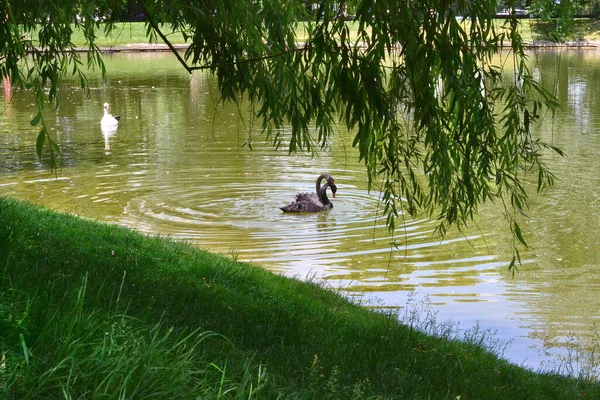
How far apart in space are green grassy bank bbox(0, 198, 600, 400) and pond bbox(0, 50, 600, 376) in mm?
974

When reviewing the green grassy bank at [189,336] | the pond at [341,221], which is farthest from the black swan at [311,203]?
the green grassy bank at [189,336]

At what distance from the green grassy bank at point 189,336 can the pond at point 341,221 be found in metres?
0.97

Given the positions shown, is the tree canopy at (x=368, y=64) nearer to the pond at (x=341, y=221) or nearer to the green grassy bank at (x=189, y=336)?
the pond at (x=341, y=221)

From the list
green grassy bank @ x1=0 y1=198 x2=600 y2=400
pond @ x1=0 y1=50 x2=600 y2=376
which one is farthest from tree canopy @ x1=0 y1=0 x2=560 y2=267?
green grassy bank @ x1=0 y1=198 x2=600 y2=400

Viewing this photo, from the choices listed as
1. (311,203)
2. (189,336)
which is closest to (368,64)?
(189,336)

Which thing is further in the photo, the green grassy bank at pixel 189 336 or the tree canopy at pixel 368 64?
the tree canopy at pixel 368 64

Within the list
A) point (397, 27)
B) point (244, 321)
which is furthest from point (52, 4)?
point (244, 321)

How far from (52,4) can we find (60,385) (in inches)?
76.2

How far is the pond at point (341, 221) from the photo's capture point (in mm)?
9281

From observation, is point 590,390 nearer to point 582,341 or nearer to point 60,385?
point 582,341

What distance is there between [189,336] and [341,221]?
9.29 metres

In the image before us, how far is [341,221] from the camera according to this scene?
1307 cm

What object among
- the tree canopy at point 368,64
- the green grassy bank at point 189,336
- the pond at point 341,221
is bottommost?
the pond at point 341,221

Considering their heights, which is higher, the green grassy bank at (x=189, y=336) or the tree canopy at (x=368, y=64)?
the tree canopy at (x=368, y=64)
